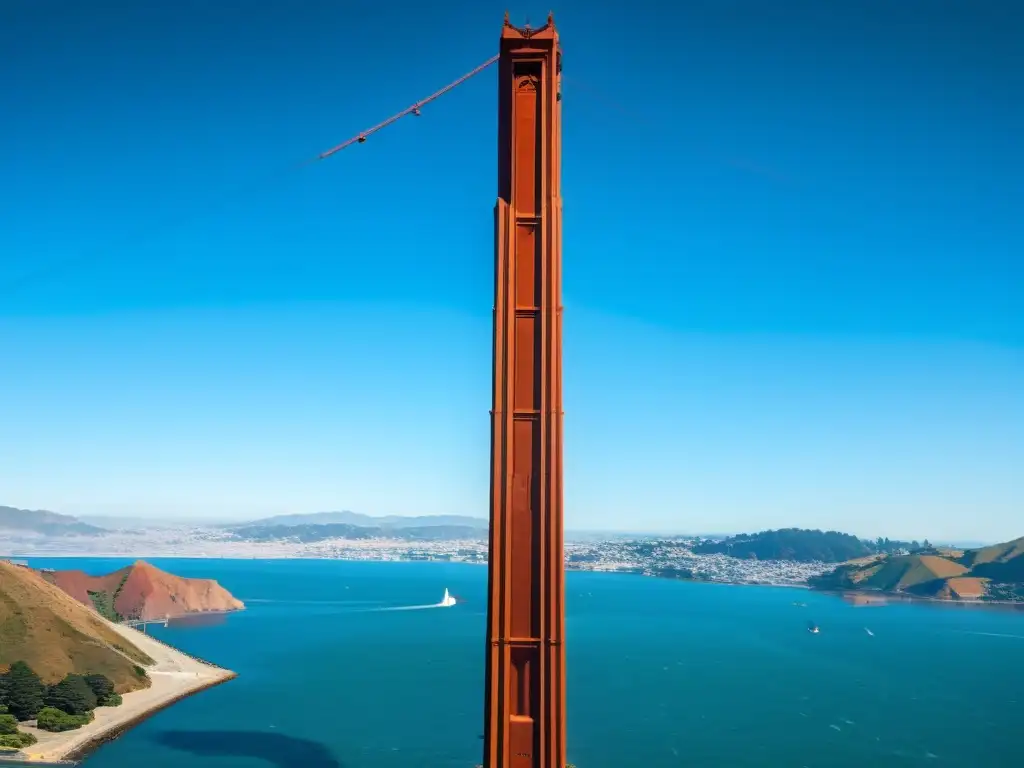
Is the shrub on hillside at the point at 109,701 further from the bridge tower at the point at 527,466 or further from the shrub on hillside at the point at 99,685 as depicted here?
the bridge tower at the point at 527,466

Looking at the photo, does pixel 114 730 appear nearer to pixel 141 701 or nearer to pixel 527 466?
pixel 141 701

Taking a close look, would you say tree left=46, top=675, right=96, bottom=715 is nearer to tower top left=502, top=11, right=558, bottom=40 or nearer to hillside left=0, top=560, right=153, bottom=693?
hillside left=0, top=560, right=153, bottom=693

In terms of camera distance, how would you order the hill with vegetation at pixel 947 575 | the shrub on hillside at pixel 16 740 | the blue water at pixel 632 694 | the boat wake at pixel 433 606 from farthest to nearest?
the hill with vegetation at pixel 947 575 → the boat wake at pixel 433 606 → the blue water at pixel 632 694 → the shrub on hillside at pixel 16 740

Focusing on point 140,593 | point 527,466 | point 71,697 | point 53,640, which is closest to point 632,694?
point 71,697

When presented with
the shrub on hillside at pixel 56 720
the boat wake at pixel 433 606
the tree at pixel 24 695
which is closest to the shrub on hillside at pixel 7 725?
the shrub on hillside at pixel 56 720

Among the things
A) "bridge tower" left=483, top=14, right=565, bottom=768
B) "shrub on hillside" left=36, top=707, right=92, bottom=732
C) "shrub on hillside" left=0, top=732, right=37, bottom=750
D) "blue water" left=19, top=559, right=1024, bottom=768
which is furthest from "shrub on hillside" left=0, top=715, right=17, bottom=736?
"bridge tower" left=483, top=14, right=565, bottom=768

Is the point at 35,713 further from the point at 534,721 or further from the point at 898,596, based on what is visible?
the point at 898,596

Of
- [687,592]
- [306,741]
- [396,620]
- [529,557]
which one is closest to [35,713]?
[306,741]
